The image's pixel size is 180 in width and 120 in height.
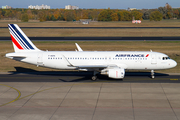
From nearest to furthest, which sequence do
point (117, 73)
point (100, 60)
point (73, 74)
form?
point (117, 73) < point (100, 60) < point (73, 74)

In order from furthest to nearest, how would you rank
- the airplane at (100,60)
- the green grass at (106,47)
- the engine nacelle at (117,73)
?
the green grass at (106,47) → the airplane at (100,60) → the engine nacelle at (117,73)

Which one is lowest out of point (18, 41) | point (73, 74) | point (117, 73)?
point (73, 74)

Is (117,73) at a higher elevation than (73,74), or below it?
higher

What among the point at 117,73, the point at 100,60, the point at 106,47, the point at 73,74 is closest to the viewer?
the point at 117,73

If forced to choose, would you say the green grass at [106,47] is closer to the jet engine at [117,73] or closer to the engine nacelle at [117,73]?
the jet engine at [117,73]

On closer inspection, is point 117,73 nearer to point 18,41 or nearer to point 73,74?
point 73,74

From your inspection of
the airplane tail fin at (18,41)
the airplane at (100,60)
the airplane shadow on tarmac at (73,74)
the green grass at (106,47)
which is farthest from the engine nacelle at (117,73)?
the green grass at (106,47)

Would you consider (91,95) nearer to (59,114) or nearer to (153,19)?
(59,114)

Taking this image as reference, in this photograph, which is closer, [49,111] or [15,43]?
[49,111]

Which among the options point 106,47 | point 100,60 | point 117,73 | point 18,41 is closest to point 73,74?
point 100,60

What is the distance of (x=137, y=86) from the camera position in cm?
3366

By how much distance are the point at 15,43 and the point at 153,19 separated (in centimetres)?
15530

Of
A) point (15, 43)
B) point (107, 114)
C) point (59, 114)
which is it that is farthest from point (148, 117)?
point (15, 43)

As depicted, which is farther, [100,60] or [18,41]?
[18,41]
